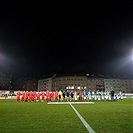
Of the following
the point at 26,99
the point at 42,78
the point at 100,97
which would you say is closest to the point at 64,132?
the point at 26,99

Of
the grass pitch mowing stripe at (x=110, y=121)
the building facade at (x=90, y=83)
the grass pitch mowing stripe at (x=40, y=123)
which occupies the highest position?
the building facade at (x=90, y=83)

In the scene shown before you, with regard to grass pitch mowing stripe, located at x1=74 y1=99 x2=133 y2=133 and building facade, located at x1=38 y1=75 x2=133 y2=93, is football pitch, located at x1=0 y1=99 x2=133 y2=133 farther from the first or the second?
building facade, located at x1=38 y1=75 x2=133 y2=93

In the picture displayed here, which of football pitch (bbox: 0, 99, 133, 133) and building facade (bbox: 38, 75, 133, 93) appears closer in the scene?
football pitch (bbox: 0, 99, 133, 133)

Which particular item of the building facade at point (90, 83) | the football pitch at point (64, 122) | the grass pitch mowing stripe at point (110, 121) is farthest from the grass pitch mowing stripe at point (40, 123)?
the building facade at point (90, 83)

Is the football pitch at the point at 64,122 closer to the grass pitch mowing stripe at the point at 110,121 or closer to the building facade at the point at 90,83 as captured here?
the grass pitch mowing stripe at the point at 110,121

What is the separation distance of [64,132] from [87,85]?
9769 centimetres

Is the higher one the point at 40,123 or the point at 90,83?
the point at 90,83

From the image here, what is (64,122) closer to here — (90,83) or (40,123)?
(40,123)

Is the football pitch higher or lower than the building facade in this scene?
lower

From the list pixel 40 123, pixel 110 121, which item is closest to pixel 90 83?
pixel 110 121

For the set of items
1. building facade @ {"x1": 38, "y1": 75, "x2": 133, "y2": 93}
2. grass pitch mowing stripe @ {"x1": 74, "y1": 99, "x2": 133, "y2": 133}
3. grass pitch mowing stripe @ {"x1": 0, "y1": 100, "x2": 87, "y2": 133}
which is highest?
building facade @ {"x1": 38, "y1": 75, "x2": 133, "y2": 93}

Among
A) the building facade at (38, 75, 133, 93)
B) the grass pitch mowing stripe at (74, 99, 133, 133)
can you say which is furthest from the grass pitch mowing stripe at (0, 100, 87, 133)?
the building facade at (38, 75, 133, 93)

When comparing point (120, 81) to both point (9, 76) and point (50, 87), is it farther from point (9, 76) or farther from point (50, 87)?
point (9, 76)

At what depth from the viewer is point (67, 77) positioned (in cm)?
10038
